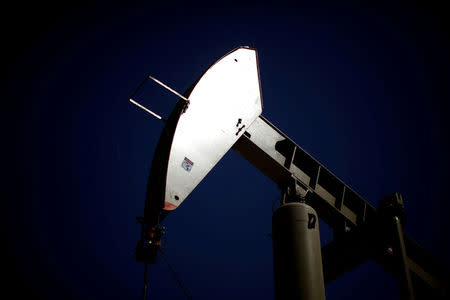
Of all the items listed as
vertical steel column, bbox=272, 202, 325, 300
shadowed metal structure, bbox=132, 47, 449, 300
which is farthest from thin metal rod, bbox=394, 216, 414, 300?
vertical steel column, bbox=272, 202, 325, 300

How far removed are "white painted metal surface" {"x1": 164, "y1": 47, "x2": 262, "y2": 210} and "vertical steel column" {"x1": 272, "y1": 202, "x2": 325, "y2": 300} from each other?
1.47 metres

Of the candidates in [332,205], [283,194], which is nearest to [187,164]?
[283,194]

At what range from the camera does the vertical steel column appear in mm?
3811

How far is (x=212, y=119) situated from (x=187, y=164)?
94 cm

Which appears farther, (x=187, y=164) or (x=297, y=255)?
(x=187, y=164)

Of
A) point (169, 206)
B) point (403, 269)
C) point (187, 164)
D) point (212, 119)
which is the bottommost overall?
point (403, 269)

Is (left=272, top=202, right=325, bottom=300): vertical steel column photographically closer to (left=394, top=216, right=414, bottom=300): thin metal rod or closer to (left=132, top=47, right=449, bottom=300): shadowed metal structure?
(left=132, top=47, right=449, bottom=300): shadowed metal structure

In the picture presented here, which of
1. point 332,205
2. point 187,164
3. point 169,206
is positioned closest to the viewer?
point 169,206

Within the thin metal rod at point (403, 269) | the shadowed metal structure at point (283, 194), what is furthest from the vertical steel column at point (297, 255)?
the thin metal rod at point (403, 269)

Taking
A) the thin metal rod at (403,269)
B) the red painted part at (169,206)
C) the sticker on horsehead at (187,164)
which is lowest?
the thin metal rod at (403,269)

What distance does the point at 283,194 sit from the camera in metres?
5.29

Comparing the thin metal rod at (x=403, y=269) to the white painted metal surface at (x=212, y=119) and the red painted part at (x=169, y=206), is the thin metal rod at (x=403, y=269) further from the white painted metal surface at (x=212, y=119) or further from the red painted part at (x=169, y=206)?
the red painted part at (x=169, y=206)

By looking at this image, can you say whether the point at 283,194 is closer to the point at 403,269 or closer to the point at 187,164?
the point at 187,164

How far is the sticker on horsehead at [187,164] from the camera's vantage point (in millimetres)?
4340
